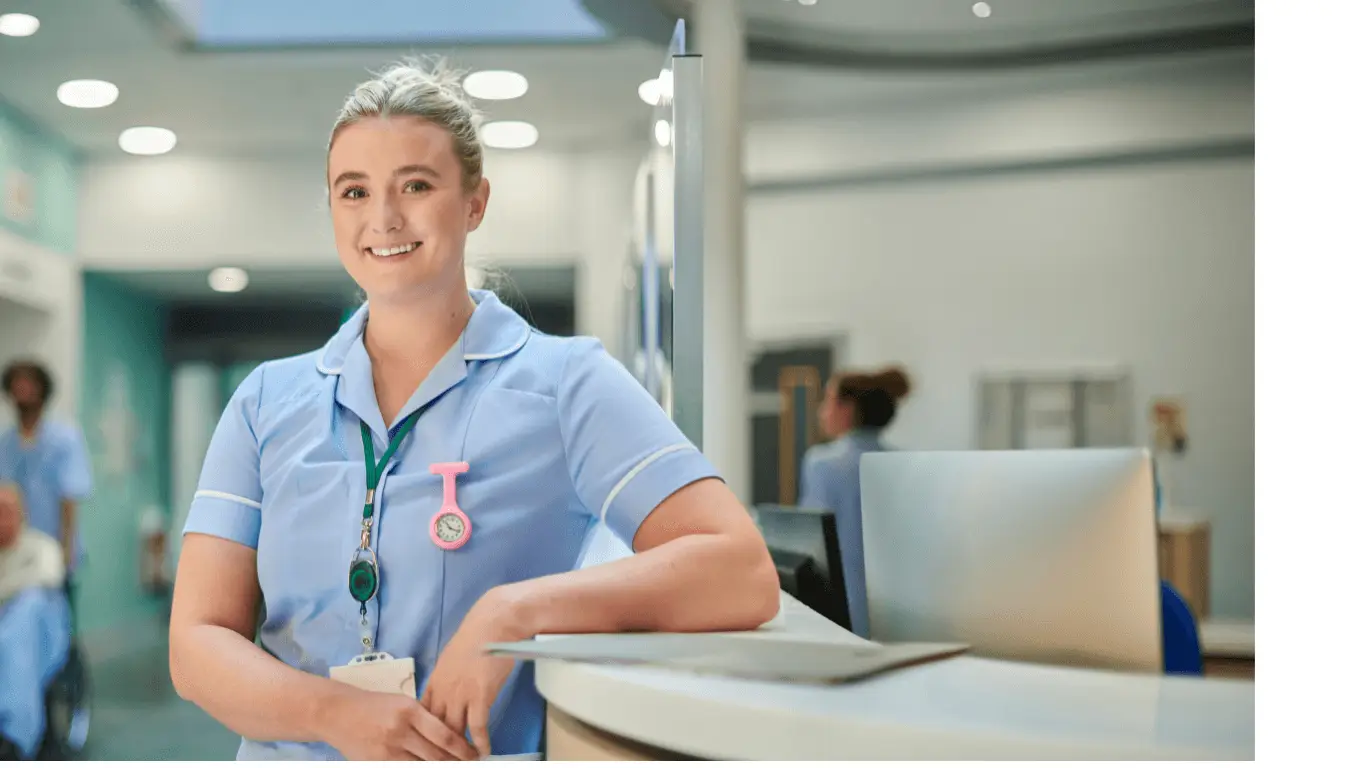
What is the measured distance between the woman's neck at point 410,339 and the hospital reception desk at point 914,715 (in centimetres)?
63

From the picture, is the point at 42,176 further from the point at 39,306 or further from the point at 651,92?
the point at 651,92

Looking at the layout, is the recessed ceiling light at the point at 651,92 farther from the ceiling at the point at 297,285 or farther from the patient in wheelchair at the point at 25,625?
the patient in wheelchair at the point at 25,625

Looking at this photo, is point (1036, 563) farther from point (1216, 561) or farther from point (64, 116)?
point (64, 116)

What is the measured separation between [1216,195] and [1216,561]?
865 millimetres

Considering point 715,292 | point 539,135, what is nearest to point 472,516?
point 539,135

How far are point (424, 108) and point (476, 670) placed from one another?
2.86 ft

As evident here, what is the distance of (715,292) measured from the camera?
2947mm

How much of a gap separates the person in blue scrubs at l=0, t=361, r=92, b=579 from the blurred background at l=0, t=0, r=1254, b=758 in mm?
78

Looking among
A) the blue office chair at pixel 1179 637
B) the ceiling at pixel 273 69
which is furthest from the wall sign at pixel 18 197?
the blue office chair at pixel 1179 637

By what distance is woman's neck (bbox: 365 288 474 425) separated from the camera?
165cm

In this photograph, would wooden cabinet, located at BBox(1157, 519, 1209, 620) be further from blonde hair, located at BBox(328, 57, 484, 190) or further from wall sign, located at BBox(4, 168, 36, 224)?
wall sign, located at BBox(4, 168, 36, 224)

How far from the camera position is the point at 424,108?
1.71m

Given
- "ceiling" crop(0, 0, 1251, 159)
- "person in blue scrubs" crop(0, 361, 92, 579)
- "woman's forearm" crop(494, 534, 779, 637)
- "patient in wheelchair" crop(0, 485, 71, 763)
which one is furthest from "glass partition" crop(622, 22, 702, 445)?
"patient in wheelchair" crop(0, 485, 71, 763)

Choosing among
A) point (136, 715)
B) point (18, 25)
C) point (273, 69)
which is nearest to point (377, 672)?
point (273, 69)
